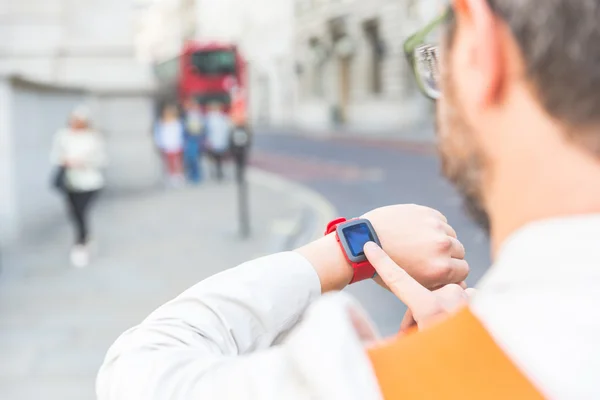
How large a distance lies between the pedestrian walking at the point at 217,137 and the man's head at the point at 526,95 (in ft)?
48.2

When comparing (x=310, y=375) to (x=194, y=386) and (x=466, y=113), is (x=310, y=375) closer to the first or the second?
(x=194, y=386)

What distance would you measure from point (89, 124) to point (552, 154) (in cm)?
741

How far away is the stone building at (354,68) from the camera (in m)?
32.8

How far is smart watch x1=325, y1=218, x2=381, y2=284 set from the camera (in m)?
0.92

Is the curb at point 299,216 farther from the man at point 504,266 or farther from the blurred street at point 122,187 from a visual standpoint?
the man at point 504,266

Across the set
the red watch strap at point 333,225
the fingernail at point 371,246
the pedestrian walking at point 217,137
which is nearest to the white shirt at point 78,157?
the red watch strap at point 333,225

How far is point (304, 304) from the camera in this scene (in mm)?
879

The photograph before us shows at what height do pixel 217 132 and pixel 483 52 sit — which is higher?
pixel 483 52

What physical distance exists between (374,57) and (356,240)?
1428 inches

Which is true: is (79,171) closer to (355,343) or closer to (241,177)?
(241,177)

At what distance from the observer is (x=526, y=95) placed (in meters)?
0.67

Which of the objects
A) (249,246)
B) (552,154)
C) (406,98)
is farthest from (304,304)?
(406,98)

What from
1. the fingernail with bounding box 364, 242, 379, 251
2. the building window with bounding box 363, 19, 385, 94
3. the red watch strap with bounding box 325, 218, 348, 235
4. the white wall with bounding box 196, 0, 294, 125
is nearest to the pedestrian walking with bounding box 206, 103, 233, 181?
the red watch strap with bounding box 325, 218, 348, 235

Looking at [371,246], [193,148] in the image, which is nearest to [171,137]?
[193,148]
